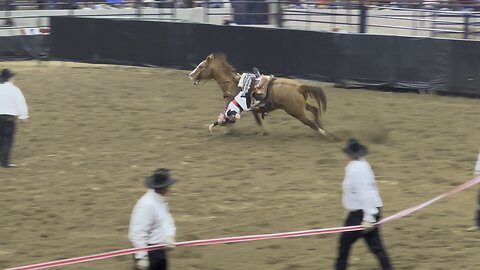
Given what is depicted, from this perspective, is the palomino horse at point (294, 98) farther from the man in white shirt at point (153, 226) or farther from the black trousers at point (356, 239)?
the man in white shirt at point (153, 226)

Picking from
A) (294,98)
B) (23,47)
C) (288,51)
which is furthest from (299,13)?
(294,98)

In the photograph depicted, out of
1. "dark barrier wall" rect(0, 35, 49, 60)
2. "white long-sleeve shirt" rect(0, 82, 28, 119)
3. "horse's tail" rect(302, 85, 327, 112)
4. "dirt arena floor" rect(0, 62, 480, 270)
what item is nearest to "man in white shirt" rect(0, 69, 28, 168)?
"white long-sleeve shirt" rect(0, 82, 28, 119)

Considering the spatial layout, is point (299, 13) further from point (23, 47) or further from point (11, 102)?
point (11, 102)

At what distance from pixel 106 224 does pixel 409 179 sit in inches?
162

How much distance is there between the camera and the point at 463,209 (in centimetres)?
873

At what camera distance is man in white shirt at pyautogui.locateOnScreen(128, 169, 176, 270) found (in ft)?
19.4

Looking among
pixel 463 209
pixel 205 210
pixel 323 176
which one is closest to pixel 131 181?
pixel 205 210

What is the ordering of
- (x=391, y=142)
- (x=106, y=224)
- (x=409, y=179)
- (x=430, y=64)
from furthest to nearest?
(x=430, y=64), (x=391, y=142), (x=409, y=179), (x=106, y=224)

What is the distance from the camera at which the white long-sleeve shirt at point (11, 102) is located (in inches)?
445

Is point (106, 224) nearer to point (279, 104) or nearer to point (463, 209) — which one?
point (463, 209)

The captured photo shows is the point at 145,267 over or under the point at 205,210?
over

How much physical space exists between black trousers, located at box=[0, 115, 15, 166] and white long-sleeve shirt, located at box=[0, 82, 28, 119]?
0.11 meters

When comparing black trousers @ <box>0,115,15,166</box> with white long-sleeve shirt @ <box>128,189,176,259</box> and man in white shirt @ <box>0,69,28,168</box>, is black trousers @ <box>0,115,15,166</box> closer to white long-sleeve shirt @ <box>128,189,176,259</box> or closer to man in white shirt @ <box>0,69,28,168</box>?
man in white shirt @ <box>0,69,28,168</box>

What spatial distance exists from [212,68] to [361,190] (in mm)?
7293
